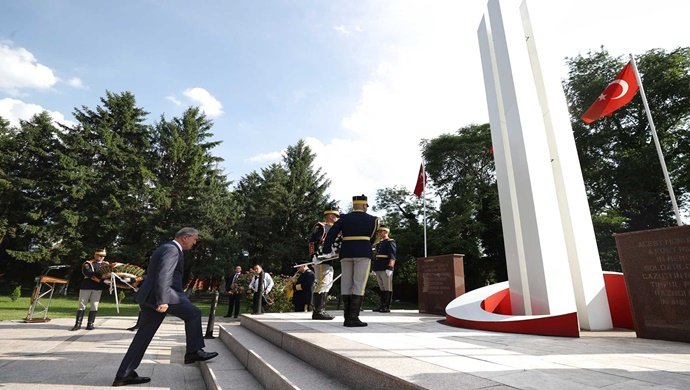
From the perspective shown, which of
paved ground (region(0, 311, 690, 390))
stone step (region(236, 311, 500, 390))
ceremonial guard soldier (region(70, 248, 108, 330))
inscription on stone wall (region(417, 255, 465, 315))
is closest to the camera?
stone step (region(236, 311, 500, 390))

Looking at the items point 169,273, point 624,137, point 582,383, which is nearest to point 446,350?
point 582,383

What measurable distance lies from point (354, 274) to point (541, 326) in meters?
2.99

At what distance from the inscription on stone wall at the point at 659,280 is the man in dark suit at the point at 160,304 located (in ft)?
20.0

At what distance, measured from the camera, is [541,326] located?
5449 millimetres

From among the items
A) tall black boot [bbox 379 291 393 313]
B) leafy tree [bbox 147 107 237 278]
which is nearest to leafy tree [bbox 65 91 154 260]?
leafy tree [bbox 147 107 237 278]

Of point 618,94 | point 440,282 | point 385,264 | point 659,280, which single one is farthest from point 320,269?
point 618,94

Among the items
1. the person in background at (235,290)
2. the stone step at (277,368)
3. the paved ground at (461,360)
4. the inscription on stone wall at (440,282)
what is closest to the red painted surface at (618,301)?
the paved ground at (461,360)

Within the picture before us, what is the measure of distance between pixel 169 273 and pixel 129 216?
34136mm

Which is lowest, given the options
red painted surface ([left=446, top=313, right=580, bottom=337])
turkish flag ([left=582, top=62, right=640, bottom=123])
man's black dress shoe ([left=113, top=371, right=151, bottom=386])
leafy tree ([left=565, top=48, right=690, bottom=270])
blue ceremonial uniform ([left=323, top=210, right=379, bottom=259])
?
man's black dress shoe ([left=113, top=371, right=151, bottom=386])

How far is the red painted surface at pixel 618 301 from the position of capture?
273 inches

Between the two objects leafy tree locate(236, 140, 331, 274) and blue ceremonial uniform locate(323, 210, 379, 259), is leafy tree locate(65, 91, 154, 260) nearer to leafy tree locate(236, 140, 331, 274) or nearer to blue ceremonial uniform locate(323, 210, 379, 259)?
Answer: leafy tree locate(236, 140, 331, 274)

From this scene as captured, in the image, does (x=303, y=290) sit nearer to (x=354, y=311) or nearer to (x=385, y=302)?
(x=385, y=302)

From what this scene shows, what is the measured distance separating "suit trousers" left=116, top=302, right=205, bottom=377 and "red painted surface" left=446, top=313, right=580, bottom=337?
447 centimetres

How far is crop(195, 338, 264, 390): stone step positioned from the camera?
13.3 feet
